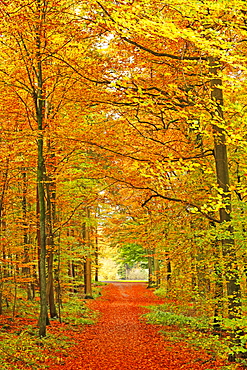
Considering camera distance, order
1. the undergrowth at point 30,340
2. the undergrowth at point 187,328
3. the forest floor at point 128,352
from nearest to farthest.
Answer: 1. the undergrowth at point 30,340
2. the forest floor at point 128,352
3. the undergrowth at point 187,328

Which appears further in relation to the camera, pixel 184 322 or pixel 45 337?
pixel 184 322

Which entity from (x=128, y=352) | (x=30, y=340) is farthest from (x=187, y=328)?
(x=30, y=340)

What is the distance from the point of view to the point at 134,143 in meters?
9.66

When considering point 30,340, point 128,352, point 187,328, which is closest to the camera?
point 30,340

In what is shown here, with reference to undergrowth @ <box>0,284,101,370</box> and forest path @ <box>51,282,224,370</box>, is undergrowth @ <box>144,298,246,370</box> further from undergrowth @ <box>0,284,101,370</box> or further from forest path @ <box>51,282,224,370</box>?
undergrowth @ <box>0,284,101,370</box>

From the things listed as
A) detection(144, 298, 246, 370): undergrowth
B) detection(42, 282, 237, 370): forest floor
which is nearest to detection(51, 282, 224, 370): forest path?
detection(42, 282, 237, 370): forest floor

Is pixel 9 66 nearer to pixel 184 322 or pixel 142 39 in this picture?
pixel 142 39

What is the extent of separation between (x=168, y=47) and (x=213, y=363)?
735cm

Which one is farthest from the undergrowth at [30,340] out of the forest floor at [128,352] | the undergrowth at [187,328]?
the undergrowth at [187,328]

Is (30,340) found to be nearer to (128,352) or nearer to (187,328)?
(128,352)

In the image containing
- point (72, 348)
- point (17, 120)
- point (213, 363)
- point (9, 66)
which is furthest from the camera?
point (17, 120)

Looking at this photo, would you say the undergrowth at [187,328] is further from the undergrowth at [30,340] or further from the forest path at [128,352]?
the undergrowth at [30,340]

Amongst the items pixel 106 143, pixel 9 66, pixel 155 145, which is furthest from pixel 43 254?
pixel 9 66

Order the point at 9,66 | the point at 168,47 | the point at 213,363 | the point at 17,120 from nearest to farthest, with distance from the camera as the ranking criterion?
the point at 213,363, the point at 168,47, the point at 9,66, the point at 17,120
